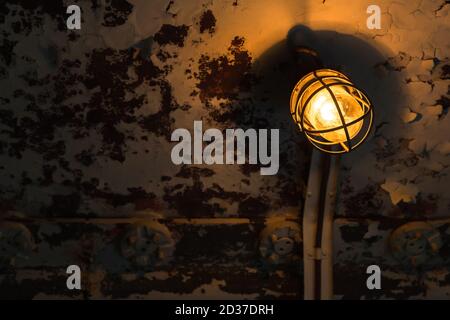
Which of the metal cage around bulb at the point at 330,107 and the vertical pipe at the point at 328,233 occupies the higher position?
the metal cage around bulb at the point at 330,107

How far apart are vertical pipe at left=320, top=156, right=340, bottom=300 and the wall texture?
0.06 meters

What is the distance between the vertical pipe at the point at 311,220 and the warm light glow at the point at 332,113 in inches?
9.2

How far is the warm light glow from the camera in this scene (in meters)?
1.12

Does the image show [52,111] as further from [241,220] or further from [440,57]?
[440,57]

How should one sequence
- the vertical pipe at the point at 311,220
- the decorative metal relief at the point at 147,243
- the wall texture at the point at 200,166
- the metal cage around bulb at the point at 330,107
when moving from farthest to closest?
the decorative metal relief at the point at 147,243, the vertical pipe at the point at 311,220, the wall texture at the point at 200,166, the metal cage around bulb at the point at 330,107

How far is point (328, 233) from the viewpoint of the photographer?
4.95ft

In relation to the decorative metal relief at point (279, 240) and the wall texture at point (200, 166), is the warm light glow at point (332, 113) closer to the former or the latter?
the wall texture at point (200, 166)

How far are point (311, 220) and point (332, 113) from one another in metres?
0.52

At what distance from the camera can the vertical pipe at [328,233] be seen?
1396 mm

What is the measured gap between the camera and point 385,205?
1537 mm

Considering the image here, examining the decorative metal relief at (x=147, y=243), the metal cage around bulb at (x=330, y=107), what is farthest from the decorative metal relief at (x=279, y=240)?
the metal cage around bulb at (x=330, y=107)

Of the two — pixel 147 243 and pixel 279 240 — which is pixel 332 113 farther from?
pixel 147 243

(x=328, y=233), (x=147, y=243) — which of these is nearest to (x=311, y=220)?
(x=328, y=233)

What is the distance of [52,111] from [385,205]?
1.26 meters
